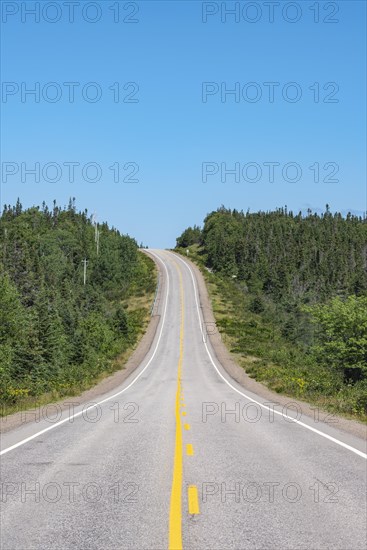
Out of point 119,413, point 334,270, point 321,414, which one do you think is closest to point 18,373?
point 119,413

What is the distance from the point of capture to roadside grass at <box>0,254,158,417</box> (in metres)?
20.7

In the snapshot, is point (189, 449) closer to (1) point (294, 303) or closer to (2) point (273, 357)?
(2) point (273, 357)

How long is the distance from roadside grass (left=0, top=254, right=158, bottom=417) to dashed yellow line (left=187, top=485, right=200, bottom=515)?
11.4m

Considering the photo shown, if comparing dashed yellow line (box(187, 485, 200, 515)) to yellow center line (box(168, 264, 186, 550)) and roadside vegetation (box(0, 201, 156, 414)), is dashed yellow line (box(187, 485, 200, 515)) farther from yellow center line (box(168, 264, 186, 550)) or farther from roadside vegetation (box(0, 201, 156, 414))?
roadside vegetation (box(0, 201, 156, 414))

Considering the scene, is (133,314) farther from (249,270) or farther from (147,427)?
(147,427)

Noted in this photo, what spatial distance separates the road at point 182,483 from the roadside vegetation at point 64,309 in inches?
306

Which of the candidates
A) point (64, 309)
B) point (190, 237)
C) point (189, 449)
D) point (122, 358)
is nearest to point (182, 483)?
point (189, 449)

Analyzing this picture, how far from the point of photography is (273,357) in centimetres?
4688

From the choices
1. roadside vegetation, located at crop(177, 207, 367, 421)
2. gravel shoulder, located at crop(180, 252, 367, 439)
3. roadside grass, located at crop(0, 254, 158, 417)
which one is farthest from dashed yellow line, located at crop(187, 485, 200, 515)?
roadside grass, located at crop(0, 254, 158, 417)

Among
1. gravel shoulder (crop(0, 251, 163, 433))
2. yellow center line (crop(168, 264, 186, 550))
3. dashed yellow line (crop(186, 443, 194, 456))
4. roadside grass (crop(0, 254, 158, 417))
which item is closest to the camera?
yellow center line (crop(168, 264, 186, 550))

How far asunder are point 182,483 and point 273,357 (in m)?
40.2

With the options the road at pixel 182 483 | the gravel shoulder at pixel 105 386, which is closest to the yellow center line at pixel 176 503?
the road at pixel 182 483

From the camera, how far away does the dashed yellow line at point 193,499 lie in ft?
21.1

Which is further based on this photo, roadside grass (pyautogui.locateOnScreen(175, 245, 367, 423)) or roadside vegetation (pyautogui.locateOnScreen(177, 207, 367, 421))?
roadside vegetation (pyautogui.locateOnScreen(177, 207, 367, 421))
